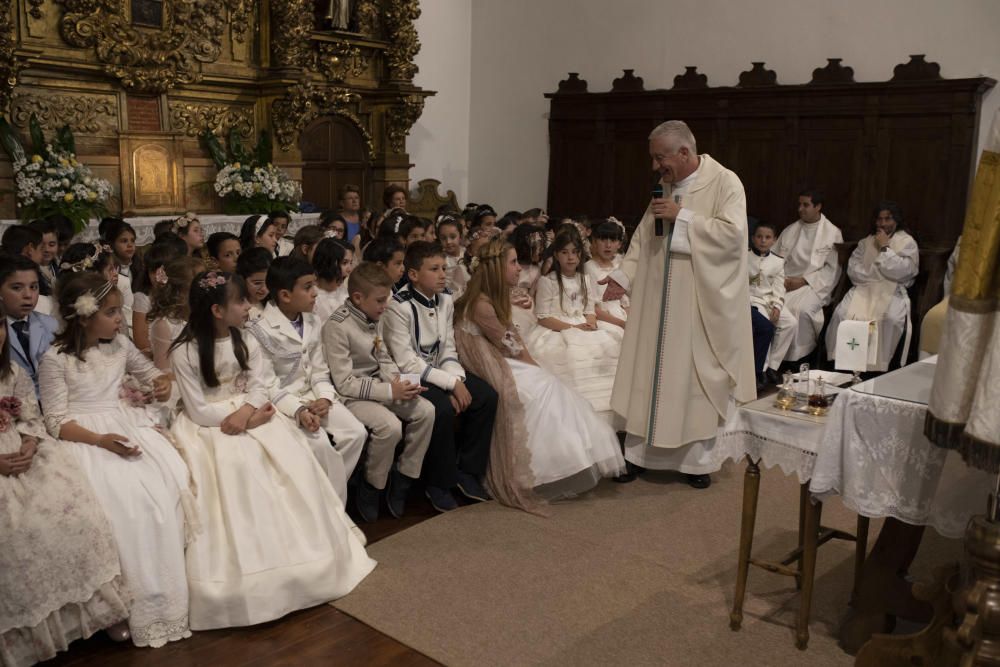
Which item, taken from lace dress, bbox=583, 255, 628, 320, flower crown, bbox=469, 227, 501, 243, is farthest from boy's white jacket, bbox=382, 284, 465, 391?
flower crown, bbox=469, 227, 501, 243

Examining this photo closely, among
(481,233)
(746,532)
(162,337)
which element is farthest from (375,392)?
(481,233)

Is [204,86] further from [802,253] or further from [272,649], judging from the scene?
[272,649]

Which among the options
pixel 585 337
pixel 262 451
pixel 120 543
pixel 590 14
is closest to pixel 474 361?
pixel 585 337

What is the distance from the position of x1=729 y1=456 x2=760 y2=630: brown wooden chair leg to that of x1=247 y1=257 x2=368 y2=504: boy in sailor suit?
182cm

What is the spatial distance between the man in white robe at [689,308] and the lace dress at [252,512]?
1948mm

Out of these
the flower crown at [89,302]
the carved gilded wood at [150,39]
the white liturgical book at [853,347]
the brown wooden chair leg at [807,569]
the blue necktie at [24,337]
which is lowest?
the brown wooden chair leg at [807,569]

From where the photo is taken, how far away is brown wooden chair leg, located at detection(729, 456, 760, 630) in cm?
373

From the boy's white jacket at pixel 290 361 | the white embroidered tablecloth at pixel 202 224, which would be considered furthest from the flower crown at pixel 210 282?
the white embroidered tablecloth at pixel 202 224

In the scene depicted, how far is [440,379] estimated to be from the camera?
16.6 feet

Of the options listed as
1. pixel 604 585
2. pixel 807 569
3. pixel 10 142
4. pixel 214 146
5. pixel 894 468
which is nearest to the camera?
pixel 894 468

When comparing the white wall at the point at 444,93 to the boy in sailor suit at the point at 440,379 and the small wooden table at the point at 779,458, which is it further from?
the small wooden table at the point at 779,458

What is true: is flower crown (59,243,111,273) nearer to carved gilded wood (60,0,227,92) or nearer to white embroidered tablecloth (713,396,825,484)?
white embroidered tablecloth (713,396,825,484)

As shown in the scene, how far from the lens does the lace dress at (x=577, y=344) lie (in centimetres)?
588

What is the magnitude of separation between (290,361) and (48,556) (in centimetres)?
151
